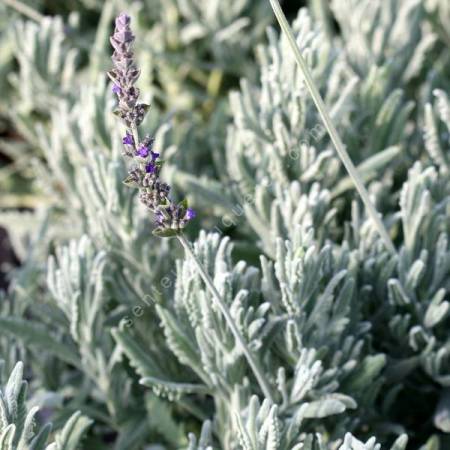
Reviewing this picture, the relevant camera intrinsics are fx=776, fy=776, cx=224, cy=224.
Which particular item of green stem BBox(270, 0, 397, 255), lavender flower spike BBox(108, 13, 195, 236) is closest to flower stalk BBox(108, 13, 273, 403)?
lavender flower spike BBox(108, 13, 195, 236)

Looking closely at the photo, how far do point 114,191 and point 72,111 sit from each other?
25.3 inches

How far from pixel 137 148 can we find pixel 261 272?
2.83ft

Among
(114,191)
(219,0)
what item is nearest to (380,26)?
(219,0)

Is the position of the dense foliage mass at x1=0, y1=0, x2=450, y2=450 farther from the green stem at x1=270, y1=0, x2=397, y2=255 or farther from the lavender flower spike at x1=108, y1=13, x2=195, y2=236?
the lavender flower spike at x1=108, y1=13, x2=195, y2=236

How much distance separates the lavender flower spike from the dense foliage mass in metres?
0.35

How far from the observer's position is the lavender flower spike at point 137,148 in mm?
1197

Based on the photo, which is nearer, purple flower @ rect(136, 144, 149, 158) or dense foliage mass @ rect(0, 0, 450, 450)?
purple flower @ rect(136, 144, 149, 158)

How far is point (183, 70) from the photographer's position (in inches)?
114

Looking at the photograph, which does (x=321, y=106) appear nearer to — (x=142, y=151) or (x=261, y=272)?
(x=142, y=151)

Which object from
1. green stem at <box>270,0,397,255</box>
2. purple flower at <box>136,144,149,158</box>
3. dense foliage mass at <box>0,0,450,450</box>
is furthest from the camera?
dense foliage mass at <box>0,0,450,450</box>

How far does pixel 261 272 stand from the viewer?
2.00 metres

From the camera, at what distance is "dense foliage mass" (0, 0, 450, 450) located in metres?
1.63

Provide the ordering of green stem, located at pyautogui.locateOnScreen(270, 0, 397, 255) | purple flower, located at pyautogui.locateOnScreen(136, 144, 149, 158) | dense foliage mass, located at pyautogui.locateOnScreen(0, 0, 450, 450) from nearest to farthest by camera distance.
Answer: purple flower, located at pyautogui.locateOnScreen(136, 144, 149, 158) → green stem, located at pyautogui.locateOnScreen(270, 0, 397, 255) → dense foliage mass, located at pyautogui.locateOnScreen(0, 0, 450, 450)

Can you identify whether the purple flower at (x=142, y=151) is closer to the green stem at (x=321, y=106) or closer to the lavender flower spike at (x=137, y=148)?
the lavender flower spike at (x=137, y=148)
